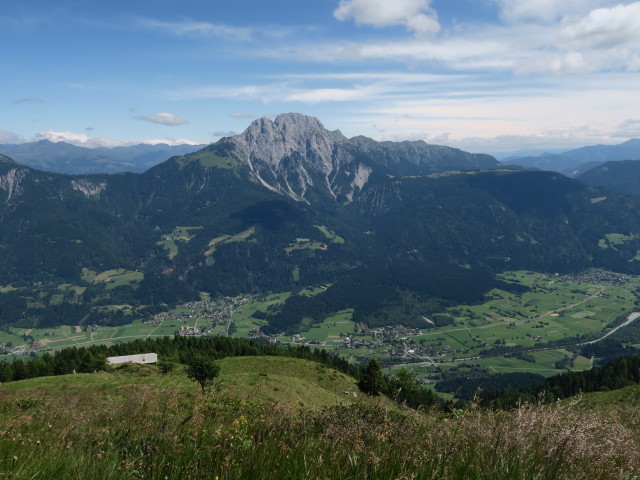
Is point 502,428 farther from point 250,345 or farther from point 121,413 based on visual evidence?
point 250,345

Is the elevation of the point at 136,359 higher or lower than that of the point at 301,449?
lower

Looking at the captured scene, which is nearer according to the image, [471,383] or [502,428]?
[502,428]

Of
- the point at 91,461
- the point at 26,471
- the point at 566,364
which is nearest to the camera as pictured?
the point at 26,471

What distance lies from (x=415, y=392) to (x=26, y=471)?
5430cm

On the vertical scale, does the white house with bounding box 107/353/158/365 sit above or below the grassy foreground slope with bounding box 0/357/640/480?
A: below

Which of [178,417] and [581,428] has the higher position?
[581,428]

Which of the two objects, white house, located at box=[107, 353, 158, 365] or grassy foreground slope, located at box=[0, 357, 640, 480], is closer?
grassy foreground slope, located at box=[0, 357, 640, 480]

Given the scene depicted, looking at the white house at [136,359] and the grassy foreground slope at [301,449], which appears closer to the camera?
the grassy foreground slope at [301,449]

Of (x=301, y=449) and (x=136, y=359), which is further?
(x=136, y=359)

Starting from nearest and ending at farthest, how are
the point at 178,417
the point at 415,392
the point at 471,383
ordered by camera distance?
the point at 178,417, the point at 415,392, the point at 471,383

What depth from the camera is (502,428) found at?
4316mm

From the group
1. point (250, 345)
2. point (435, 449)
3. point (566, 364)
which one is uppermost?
point (435, 449)

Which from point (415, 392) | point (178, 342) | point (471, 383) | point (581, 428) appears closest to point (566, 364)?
point (471, 383)

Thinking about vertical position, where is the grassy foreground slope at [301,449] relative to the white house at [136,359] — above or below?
above
